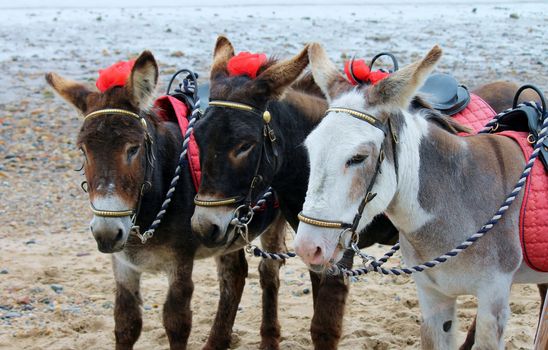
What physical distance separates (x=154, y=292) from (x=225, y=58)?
2.62m

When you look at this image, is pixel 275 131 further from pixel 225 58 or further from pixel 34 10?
pixel 34 10

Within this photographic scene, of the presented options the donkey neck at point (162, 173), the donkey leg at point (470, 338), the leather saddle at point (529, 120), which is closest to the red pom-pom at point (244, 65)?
the donkey neck at point (162, 173)

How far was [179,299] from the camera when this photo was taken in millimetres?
5078

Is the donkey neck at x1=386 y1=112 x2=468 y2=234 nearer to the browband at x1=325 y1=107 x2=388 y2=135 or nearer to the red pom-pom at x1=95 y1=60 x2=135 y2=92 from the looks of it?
the browband at x1=325 y1=107 x2=388 y2=135

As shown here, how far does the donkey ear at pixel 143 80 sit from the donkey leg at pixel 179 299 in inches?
41.1

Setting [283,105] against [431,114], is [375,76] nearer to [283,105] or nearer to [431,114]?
[431,114]

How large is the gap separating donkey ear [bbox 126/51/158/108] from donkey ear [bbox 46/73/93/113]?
1.06 ft

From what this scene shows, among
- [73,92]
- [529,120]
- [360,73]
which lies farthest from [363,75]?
[73,92]

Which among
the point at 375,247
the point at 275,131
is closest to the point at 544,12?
the point at 375,247

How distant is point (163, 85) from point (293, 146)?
8918mm

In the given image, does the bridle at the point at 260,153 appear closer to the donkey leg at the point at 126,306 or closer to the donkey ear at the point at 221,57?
the donkey ear at the point at 221,57

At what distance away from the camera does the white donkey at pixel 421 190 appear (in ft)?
12.0

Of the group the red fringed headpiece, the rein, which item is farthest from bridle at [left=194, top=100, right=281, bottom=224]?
the red fringed headpiece

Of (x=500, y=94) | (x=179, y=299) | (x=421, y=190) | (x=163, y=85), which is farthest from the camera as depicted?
(x=163, y=85)
